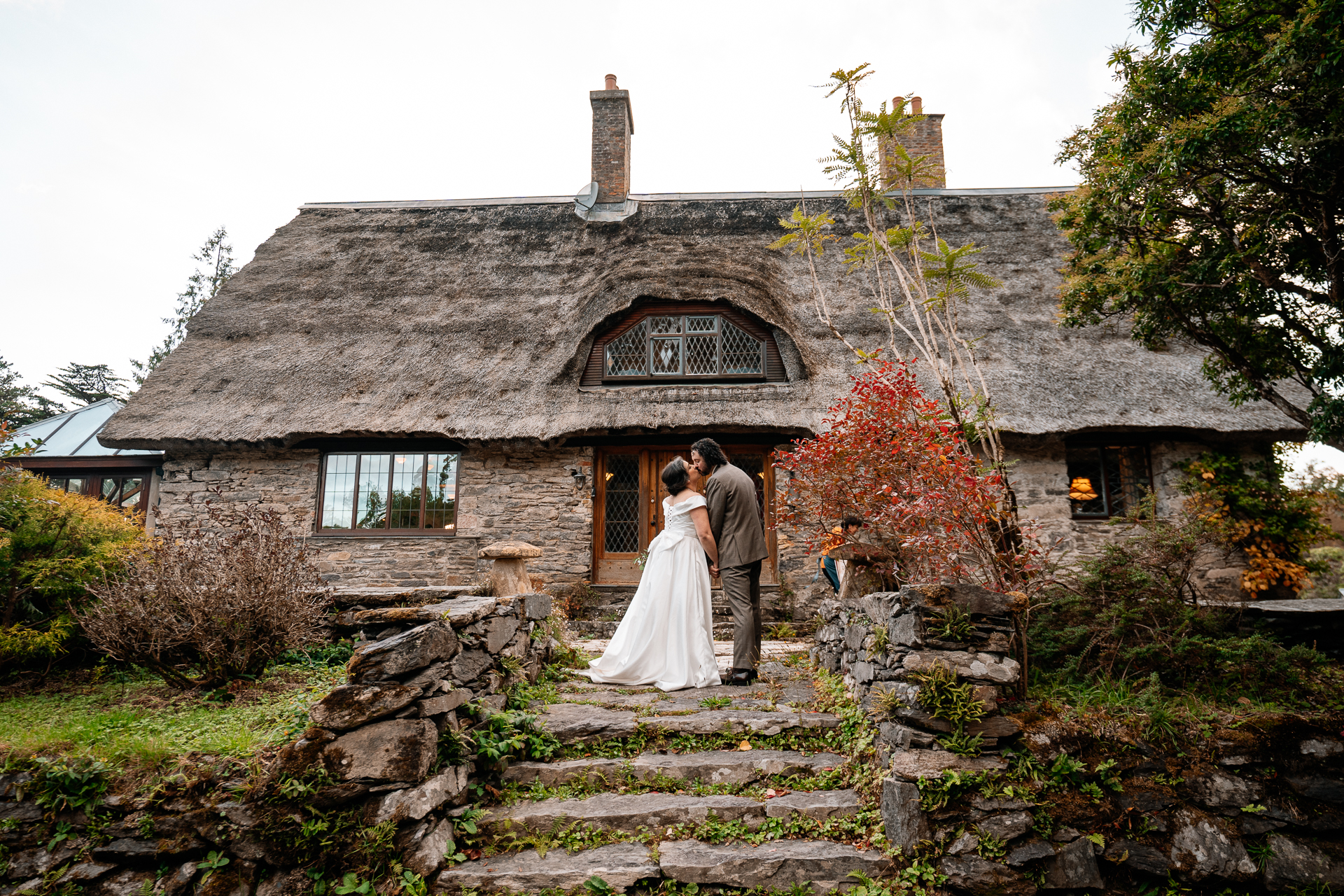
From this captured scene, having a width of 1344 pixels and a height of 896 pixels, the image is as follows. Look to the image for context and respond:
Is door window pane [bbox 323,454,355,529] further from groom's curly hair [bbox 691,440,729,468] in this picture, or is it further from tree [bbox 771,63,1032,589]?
tree [bbox 771,63,1032,589]

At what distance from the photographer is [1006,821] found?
10.2 feet

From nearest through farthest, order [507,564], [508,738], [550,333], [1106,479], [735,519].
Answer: [508,738] → [735,519] → [507,564] → [1106,479] → [550,333]

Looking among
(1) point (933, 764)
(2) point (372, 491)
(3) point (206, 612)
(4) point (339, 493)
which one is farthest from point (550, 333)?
(1) point (933, 764)

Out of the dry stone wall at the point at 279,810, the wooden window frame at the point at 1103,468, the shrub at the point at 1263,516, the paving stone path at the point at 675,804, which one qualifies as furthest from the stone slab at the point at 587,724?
the shrub at the point at 1263,516

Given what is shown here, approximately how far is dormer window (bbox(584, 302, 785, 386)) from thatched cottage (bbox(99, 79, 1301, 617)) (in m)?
0.03

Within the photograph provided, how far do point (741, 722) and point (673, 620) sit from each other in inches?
42.8

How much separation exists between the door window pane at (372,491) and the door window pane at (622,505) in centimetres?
305

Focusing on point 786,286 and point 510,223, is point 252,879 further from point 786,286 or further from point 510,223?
point 510,223

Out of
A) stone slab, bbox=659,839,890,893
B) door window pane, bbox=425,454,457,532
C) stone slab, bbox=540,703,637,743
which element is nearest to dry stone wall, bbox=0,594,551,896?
stone slab, bbox=540,703,637,743

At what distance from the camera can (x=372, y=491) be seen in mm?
9211

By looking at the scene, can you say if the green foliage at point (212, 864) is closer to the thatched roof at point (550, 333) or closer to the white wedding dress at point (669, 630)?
the white wedding dress at point (669, 630)

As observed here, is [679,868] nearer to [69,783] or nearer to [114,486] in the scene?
[69,783]

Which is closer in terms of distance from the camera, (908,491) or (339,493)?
(908,491)

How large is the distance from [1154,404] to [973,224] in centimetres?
446
